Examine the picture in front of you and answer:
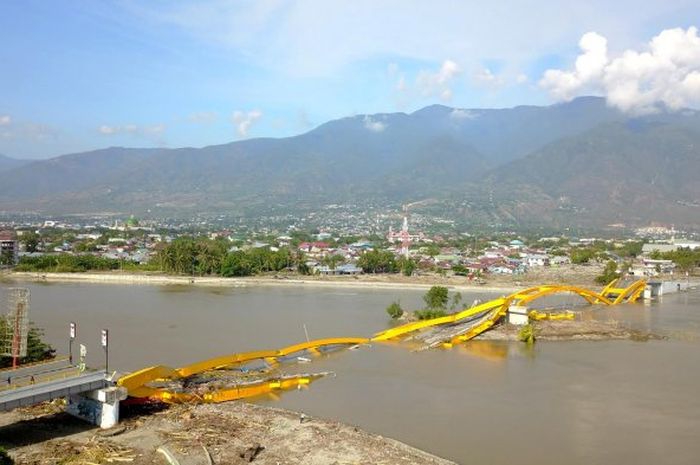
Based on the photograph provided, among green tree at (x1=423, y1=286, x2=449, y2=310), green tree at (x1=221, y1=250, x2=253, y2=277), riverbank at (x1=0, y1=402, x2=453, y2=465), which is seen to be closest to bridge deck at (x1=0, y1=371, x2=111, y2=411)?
riverbank at (x1=0, y1=402, x2=453, y2=465)

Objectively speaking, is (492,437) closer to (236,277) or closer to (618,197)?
(236,277)

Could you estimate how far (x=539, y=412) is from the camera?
Answer: 13.6 metres

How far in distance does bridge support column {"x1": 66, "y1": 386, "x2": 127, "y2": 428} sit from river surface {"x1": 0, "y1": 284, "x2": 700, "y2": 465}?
354cm

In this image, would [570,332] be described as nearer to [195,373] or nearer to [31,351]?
[195,373]

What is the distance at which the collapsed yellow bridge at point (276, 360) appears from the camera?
507 inches

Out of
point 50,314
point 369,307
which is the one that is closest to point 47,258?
point 50,314

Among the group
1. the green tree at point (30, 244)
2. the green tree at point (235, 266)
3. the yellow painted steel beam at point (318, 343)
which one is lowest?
the yellow painted steel beam at point (318, 343)

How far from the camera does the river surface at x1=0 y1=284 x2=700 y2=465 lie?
12.0 metres

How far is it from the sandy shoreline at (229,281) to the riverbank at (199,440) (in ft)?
86.0

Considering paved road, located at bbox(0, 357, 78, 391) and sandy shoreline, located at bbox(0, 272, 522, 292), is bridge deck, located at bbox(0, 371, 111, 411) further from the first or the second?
sandy shoreline, located at bbox(0, 272, 522, 292)

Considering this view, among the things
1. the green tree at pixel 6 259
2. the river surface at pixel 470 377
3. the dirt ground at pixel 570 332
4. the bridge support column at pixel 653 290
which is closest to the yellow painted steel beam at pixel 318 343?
the river surface at pixel 470 377

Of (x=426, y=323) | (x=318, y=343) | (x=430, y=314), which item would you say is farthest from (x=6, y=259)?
(x=426, y=323)

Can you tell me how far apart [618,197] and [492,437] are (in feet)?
458

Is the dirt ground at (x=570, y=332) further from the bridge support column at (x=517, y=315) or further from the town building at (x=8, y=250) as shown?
the town building at (x=8, y=250)
